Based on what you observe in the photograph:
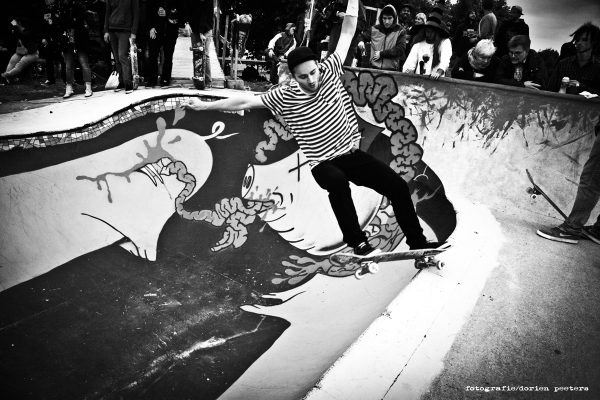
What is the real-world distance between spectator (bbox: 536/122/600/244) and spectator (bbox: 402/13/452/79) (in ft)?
8.79

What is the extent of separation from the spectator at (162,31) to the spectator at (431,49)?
448 centimetres

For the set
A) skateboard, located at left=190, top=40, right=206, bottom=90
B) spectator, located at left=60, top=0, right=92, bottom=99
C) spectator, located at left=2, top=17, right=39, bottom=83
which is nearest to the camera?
spectator, located at left=60, top=0, right=92, bottom=99

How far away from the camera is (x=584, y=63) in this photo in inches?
180

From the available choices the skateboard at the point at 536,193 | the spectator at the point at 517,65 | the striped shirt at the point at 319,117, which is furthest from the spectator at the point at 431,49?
the striped shirt at the point at 319,117

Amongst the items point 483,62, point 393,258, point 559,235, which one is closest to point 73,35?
point 393,258

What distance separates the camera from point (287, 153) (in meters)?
5.50

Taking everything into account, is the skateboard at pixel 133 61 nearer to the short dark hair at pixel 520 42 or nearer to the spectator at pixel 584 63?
the short dark hair at pixel 520 42

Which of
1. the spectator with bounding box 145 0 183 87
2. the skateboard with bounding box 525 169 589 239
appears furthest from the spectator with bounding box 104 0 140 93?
the skateboard with bounding box 525 169 589 239

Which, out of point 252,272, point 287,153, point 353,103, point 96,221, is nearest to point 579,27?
point 353,103

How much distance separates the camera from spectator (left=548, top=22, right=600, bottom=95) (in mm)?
4398

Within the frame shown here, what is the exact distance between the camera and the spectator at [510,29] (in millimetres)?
5992

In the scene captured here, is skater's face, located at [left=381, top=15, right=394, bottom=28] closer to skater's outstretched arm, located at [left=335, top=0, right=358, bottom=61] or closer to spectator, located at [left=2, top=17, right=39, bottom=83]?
skater's outstretched arm, located at [left=335, top=0, right=358, bottom=61]

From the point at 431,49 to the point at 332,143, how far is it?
386 cm

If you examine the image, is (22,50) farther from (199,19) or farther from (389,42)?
(389,42)
